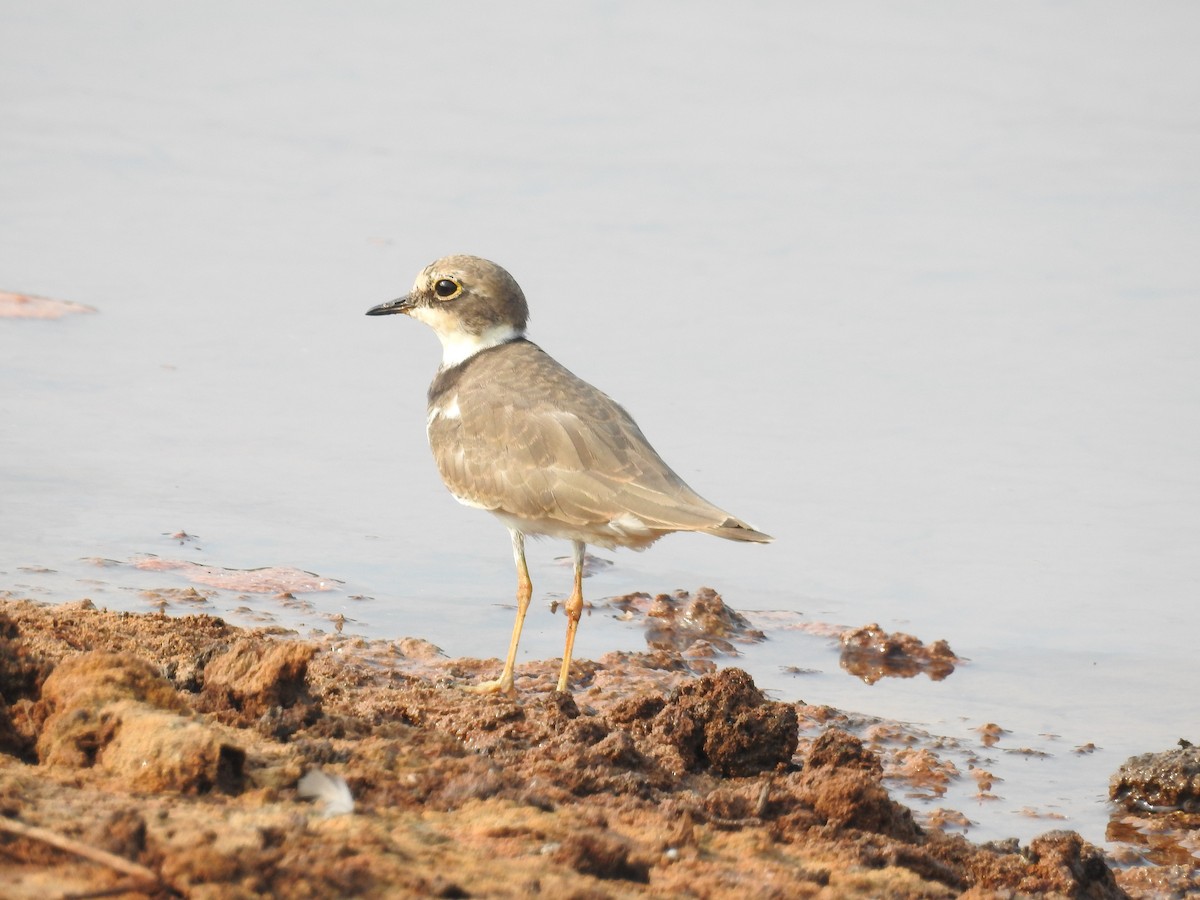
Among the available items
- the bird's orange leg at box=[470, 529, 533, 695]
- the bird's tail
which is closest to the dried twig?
the bird's orange leg at box=[470, 529, 533, 695]

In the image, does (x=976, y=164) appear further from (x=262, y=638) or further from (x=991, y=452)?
(x=262, y=638)

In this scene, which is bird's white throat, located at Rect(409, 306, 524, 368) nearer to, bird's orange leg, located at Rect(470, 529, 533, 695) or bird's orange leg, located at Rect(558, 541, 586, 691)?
bird's orange leg, located at Rect(470, 529, 533, 695)

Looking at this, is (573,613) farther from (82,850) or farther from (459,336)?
(82,850)

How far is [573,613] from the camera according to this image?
7.06 m

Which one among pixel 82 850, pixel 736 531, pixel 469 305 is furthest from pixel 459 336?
pixel 82 850

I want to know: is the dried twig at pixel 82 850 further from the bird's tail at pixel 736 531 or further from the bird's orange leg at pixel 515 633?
the bird's tail at pixel 736 531

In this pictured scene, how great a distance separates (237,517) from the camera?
8.56 metres

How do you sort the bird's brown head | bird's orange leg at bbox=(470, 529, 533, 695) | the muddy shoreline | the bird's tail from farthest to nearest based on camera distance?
the bird's brown head, bird's orange leg at bbox=(470, 529, 533, 695), the bird's tail, the muddy shoreline

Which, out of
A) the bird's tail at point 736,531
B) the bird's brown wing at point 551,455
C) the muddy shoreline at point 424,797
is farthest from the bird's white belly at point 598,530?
the muddy shoreline at point 424,797

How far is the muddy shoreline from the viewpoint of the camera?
353 cm

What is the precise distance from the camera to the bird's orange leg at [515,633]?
6.56 metres

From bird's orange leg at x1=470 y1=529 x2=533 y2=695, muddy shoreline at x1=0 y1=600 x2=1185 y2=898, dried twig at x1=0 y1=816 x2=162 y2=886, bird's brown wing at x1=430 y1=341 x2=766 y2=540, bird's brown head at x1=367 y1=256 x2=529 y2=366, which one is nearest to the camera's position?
dried twig at x1=0 y1=816 x2=162 y2=886

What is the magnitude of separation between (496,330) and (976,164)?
653cm

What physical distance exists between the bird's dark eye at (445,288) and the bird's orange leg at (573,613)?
1.58m
